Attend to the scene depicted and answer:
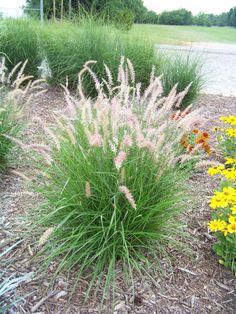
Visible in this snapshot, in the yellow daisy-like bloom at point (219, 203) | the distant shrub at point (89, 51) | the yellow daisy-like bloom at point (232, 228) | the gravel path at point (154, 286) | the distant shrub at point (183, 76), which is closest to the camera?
the gravel path at point (154, 286)

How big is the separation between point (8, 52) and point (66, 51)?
97cm

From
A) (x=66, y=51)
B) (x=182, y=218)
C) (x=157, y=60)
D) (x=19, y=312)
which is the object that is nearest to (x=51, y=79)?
(x=66, y=51)

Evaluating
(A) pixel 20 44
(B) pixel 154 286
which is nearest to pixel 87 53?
(A) pixel 20 44

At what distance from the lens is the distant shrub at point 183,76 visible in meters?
5.53

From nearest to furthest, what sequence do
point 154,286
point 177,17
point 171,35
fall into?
point 154,286 < point 171,35 < point 177,17

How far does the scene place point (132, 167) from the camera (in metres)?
2.14

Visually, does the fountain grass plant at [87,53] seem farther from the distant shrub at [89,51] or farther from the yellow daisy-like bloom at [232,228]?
the yellow daisy-like bloom at [232,228]

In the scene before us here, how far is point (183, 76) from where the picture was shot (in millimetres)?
5516

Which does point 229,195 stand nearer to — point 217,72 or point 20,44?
point 20,44

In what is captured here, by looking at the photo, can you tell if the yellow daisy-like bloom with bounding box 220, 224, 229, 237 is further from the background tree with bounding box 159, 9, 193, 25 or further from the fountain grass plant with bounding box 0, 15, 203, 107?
the background tree with bounding box 159, 9, 193, 25

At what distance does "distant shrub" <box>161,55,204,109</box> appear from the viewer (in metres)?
5.53

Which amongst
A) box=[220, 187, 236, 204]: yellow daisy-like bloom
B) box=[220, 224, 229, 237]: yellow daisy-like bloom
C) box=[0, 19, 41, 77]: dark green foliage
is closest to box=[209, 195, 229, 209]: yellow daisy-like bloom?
box=[220, 187, 236, 204]: yellow daisy-like bloom

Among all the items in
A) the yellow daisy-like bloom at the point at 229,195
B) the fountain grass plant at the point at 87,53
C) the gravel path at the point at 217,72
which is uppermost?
the fountain grass plant at the point at 87,53

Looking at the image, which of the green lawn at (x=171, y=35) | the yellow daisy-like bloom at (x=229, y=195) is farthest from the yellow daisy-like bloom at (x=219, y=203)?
the green lawn at (x=171, y=35)
